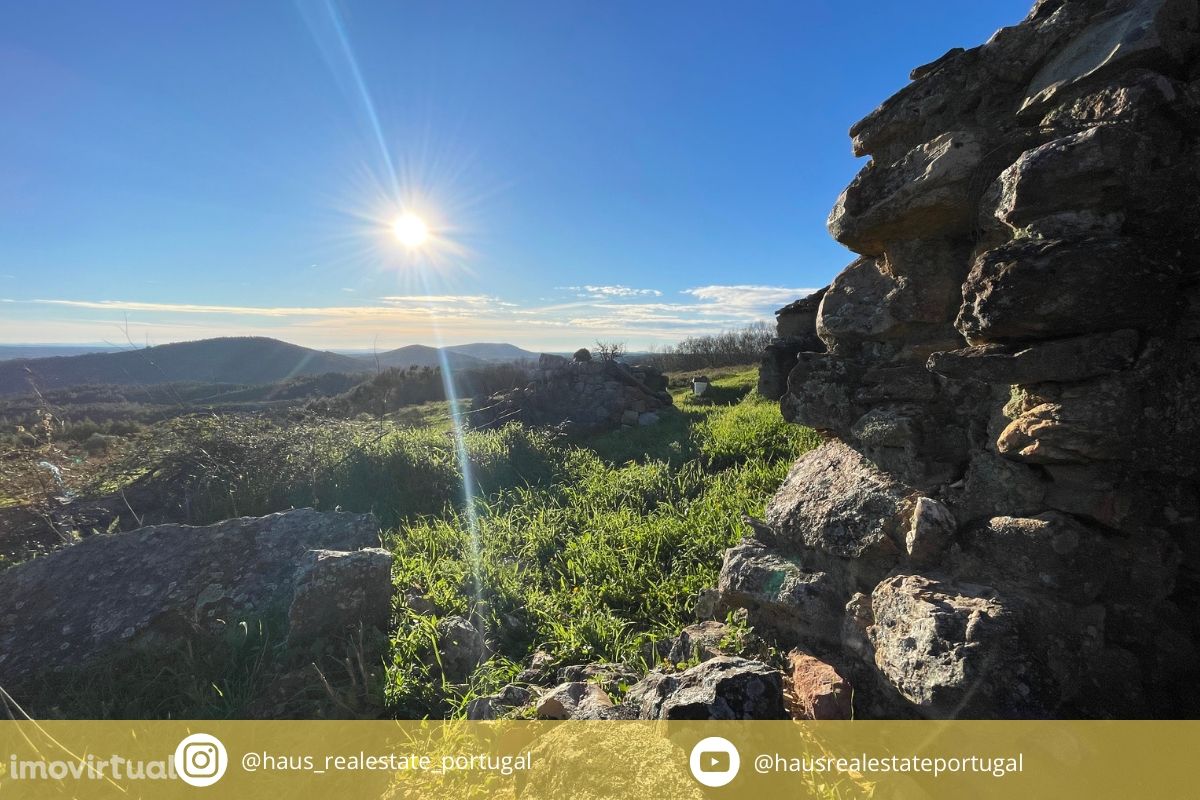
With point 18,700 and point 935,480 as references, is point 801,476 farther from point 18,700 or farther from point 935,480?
point 18,700

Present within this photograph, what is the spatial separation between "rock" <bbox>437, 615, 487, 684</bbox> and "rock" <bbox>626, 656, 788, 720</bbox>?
4.91 feet

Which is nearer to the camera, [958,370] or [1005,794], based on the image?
[1005,794]

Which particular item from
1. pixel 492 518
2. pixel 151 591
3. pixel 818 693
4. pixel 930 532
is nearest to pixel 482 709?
pixel 818 693

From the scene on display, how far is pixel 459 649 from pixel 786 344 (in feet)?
12.5

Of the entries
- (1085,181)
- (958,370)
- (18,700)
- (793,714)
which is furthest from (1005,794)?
(18,700)

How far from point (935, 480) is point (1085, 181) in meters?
1.53

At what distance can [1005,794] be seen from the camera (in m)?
1.94

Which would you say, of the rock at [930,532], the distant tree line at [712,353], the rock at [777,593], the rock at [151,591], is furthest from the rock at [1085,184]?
the distant tree line at [712,353]

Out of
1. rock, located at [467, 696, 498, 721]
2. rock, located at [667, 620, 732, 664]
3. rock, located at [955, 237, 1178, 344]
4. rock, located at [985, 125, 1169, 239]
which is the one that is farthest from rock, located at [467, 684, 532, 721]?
rock, located at [985, 125, 1169, 239]

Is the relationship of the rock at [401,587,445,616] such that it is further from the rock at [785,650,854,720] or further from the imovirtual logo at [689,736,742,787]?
the rock at [785,650,854,720]

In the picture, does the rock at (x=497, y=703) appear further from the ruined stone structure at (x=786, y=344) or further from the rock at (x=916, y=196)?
the rock at (x=916, y=196)

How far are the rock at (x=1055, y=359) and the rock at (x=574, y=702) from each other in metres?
2.52

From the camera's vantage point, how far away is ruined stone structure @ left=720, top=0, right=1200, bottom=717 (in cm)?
203

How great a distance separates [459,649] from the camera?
11.6 ft
